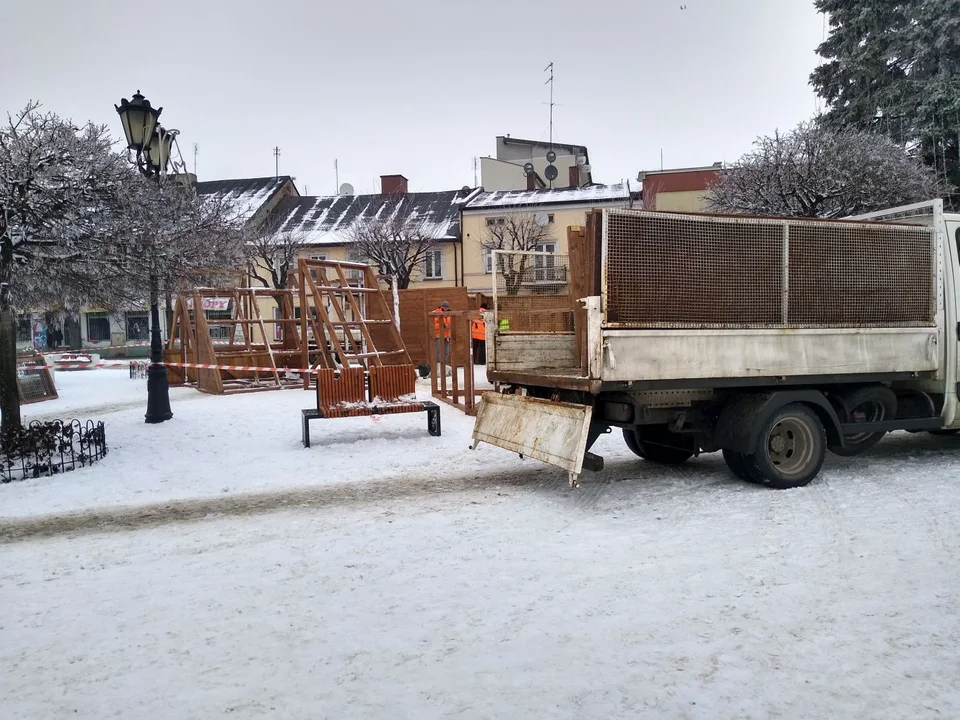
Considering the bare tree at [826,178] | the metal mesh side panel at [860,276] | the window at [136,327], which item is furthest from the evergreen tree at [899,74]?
the window at [136,327]

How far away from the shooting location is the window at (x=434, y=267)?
36938mm

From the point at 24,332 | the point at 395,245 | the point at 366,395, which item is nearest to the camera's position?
the point at 366,395

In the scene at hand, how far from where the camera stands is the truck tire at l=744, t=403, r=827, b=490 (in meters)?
6.35

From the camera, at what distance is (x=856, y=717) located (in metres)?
2.88

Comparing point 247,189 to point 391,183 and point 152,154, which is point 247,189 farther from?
point 152,154

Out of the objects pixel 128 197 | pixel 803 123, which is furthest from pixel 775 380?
pixel 803 123

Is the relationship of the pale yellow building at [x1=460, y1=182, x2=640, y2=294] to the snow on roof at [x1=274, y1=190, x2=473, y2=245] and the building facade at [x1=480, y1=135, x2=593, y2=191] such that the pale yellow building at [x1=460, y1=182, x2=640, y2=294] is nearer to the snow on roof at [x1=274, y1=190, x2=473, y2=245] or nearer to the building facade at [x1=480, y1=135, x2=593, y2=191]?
the snow on roof at [x1=274, y1=190, x2=473, y2=245]

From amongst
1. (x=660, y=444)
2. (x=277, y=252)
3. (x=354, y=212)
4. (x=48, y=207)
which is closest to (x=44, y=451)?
(x=48, y=207)

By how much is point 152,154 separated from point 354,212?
30.1 m

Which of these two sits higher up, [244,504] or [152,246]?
[152,246]

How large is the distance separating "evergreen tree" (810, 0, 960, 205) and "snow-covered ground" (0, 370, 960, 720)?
20266 millimetres

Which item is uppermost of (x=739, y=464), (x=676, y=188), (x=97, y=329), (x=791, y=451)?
(x=676, y=188)

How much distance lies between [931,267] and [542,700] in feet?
20.4

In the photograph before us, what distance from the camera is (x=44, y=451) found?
8.00 m
